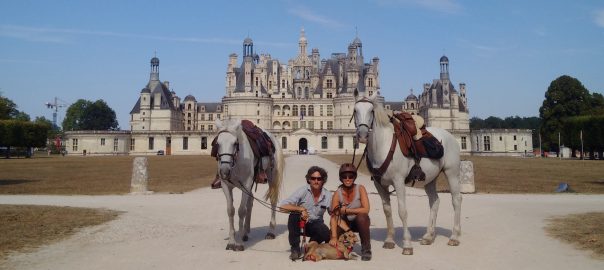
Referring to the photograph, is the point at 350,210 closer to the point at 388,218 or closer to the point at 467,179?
the point at 388,218

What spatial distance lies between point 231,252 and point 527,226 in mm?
5625

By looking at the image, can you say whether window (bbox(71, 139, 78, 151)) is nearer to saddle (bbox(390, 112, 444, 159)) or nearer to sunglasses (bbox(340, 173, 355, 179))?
saddle (bbox(390, 112, 444, 159))

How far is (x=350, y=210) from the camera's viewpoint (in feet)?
19.3

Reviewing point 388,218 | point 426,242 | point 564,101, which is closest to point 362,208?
point 388,218

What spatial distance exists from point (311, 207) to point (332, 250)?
65 centimetres

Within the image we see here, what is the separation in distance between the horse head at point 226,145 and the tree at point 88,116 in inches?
3954

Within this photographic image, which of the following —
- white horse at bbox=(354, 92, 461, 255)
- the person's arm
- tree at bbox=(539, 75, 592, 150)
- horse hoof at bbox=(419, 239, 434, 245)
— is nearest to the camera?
the person's arm

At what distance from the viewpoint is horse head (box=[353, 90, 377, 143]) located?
5996mm

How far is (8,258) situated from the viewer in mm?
5820

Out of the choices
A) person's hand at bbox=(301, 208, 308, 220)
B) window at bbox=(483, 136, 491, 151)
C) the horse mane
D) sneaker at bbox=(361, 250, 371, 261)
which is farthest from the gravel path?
window at bbox=(483, 136, 491, 151)

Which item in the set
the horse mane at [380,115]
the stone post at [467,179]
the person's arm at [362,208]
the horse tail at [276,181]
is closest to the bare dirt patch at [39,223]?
the horse tail at [276,181]

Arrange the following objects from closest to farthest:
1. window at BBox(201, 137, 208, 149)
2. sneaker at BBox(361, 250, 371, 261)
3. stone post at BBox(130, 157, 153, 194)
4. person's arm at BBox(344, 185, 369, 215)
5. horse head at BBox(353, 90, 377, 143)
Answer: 1. sneaker at BBox(361, 250, 371, 261)
2. person's arm at BBox(344, 185, 369, 215)
3. horse head at BBox(353, 90, 377, 143)
4. stone post at BBox(130, 157, 153, 194)
5. window at BBox(201, 137, 208, 149)

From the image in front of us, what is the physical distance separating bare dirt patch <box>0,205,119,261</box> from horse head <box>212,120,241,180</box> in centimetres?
308

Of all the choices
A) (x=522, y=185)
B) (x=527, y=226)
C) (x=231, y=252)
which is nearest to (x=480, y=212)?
(x=527, y=226)
